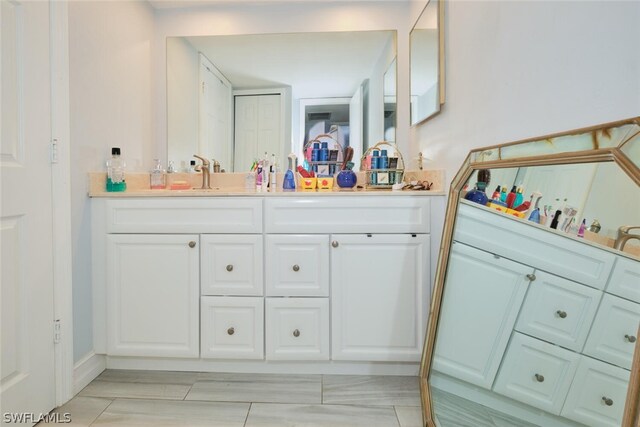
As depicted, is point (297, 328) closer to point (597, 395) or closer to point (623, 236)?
point (597, 395)

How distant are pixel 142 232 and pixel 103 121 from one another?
2.03 ft

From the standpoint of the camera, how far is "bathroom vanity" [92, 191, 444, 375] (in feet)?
5.32

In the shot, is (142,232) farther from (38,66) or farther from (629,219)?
(629,219)

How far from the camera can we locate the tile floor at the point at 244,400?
4.48 feet

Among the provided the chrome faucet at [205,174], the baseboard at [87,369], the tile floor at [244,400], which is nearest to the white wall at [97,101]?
the baseboard at [87,369]

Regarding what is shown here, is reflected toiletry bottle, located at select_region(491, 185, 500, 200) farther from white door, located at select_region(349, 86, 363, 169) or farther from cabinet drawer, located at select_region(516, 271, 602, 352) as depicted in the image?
white door, located at select_region(349, 86, 363, 169)

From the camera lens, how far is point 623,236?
0.60m

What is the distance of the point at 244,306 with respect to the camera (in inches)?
64.5

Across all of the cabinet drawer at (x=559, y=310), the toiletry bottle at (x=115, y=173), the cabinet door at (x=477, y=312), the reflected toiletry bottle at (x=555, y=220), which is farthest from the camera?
the toiletry bottle at (x=115, y=173)

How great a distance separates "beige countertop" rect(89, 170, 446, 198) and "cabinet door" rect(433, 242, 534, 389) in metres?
0.50

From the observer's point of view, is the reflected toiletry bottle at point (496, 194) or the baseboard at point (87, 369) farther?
the baseboard at point (87, 369)

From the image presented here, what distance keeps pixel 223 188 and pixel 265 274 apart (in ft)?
2.78

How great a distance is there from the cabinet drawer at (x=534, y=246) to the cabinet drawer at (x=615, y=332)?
0.05m

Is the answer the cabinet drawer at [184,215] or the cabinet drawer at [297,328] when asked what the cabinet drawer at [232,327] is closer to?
the cabinet drawer at [297,328]
